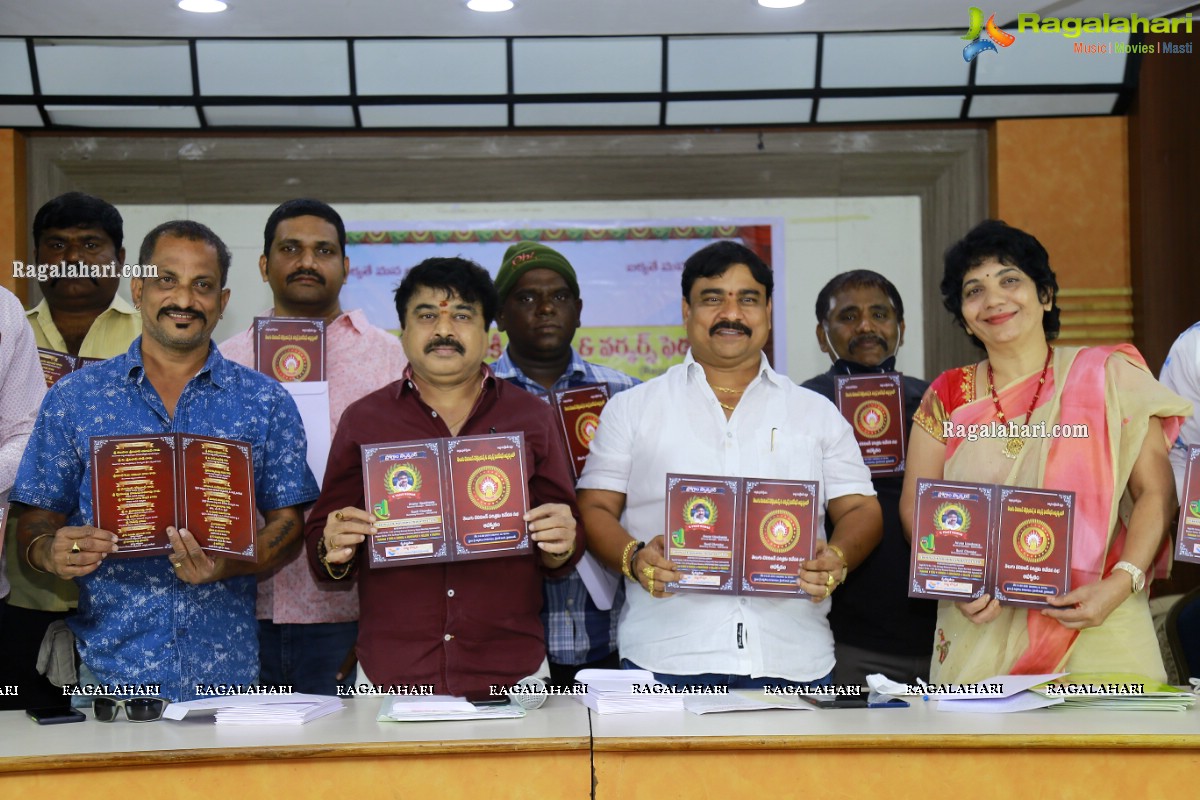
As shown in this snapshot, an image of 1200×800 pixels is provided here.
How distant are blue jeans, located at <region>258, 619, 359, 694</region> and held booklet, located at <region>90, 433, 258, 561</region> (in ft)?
2.20

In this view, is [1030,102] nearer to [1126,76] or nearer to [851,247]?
[1126,76]

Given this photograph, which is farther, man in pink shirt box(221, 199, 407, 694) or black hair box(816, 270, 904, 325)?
black hair box(816, 270, 904, 325)

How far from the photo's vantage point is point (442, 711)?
2.75 meters

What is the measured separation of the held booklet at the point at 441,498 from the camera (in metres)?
3.02

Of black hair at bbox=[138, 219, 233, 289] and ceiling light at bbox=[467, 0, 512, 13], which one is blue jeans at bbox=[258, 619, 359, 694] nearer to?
black hair at bbox=[138, 219, 233, 289]

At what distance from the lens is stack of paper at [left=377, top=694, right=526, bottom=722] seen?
108 inches

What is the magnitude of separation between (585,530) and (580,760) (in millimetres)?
1007

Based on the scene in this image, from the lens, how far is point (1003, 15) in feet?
18.2

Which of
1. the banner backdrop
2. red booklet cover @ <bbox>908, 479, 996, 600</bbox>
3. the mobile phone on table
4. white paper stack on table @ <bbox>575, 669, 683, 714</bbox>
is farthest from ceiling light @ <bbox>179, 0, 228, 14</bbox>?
red booklet cover @ <bbox>908, 479, 996, 600</bbox>

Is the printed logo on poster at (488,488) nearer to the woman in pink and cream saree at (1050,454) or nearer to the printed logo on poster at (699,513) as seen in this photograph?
the printed logo on poster at (699,513)

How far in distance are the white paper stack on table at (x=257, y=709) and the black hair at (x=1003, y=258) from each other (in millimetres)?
2172

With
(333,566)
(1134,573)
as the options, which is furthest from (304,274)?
(1134,573)

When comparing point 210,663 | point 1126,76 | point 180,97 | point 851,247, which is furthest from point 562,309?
point 1126,76

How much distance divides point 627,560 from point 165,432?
1326 mm
